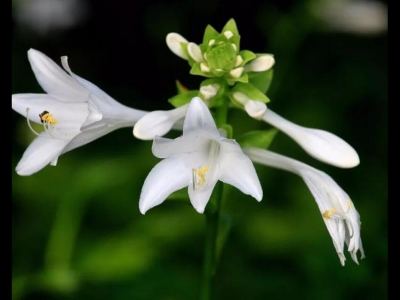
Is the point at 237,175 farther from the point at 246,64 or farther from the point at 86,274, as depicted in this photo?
the point at 86,274

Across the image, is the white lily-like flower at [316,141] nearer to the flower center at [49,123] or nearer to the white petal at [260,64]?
the white petal at [260,64]

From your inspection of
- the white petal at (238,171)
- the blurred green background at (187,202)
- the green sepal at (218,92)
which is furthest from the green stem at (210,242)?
the blurred green background at (187,202)

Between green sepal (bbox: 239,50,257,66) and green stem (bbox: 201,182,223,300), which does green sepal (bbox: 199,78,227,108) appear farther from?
green stem (bbox: 201,182,223,300)

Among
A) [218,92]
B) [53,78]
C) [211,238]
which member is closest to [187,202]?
[211,238]

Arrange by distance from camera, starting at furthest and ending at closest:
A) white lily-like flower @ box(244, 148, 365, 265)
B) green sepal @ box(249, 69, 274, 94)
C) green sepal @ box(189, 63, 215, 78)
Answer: green sepal @ box(249, 69, 274, 94) → green sepal @ box(189, 63, 215, 78) → white lily-like flower @ box(244, 148, 365, 265)

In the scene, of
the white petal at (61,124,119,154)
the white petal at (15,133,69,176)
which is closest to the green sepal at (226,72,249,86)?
the white petal at (61,124,119,154)

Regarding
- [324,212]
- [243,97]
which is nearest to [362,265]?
[324,212]
